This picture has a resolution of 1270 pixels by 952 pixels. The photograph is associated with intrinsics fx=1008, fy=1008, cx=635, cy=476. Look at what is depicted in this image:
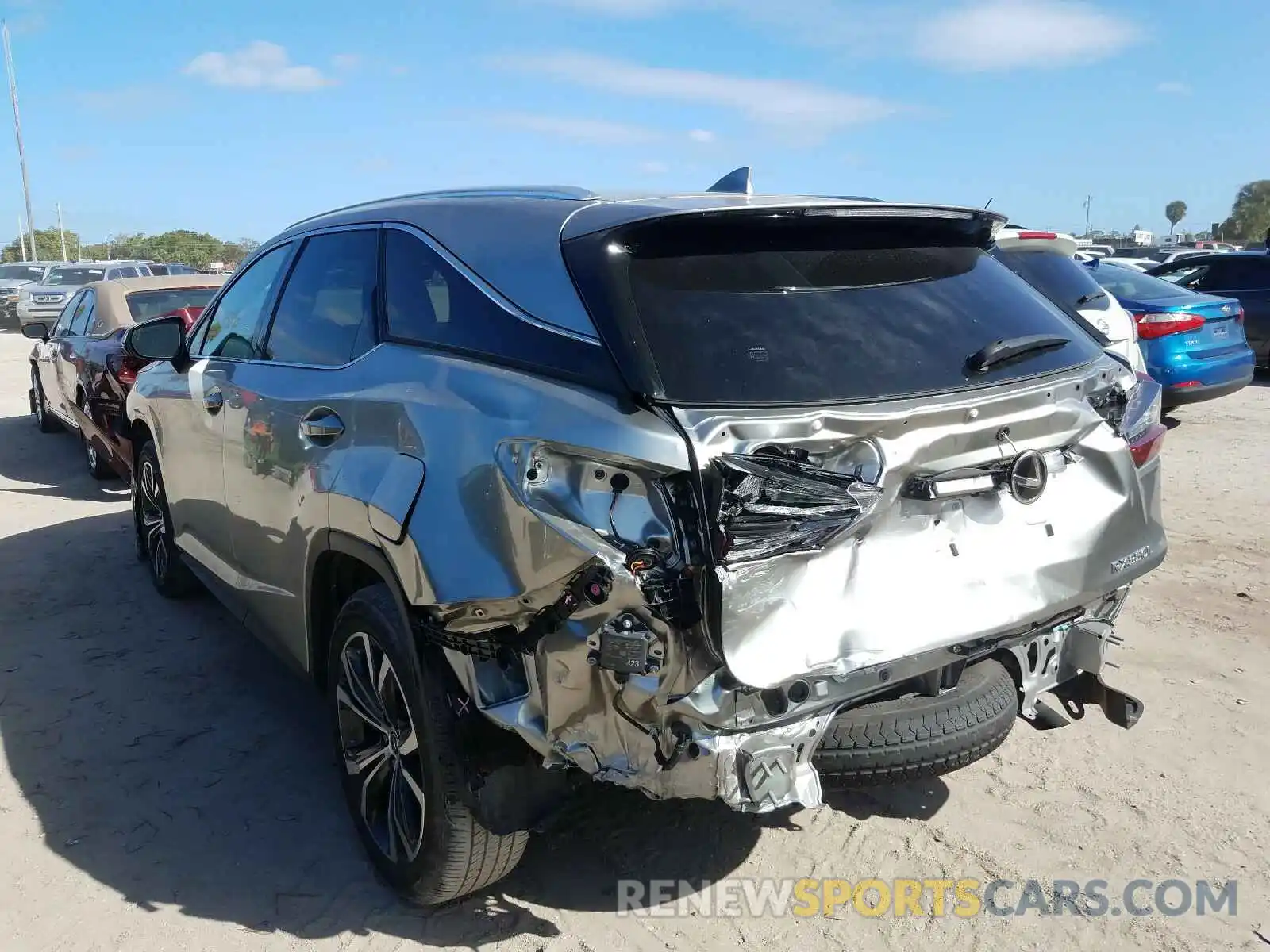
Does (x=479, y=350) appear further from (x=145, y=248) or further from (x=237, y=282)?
(x=145, y=248)

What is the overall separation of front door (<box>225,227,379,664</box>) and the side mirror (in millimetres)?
960

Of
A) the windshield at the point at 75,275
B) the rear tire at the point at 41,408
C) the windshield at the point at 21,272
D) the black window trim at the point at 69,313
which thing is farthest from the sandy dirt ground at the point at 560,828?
the windshield at the point at 21,272

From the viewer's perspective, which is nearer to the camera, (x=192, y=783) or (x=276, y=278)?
(x=192, y=783)

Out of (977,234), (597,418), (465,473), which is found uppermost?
(977,234)

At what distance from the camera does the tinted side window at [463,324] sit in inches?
90.0

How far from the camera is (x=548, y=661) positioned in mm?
2242

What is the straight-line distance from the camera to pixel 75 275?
26.6m

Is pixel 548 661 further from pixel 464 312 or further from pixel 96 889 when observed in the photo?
pixel 96 889

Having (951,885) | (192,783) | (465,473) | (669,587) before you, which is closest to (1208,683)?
(951,885)

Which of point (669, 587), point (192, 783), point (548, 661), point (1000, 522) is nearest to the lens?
point (669, 587)

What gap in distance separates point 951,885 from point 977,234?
1897 mm

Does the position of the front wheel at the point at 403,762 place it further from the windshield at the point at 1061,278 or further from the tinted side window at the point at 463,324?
the windshield at the point at 1061,278

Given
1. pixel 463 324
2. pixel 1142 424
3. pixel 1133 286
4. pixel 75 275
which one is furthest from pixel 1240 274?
pixel 75 275

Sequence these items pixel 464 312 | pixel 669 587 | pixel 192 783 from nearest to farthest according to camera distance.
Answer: pixel 669 587
pixel 464 312
pixel 192 783
